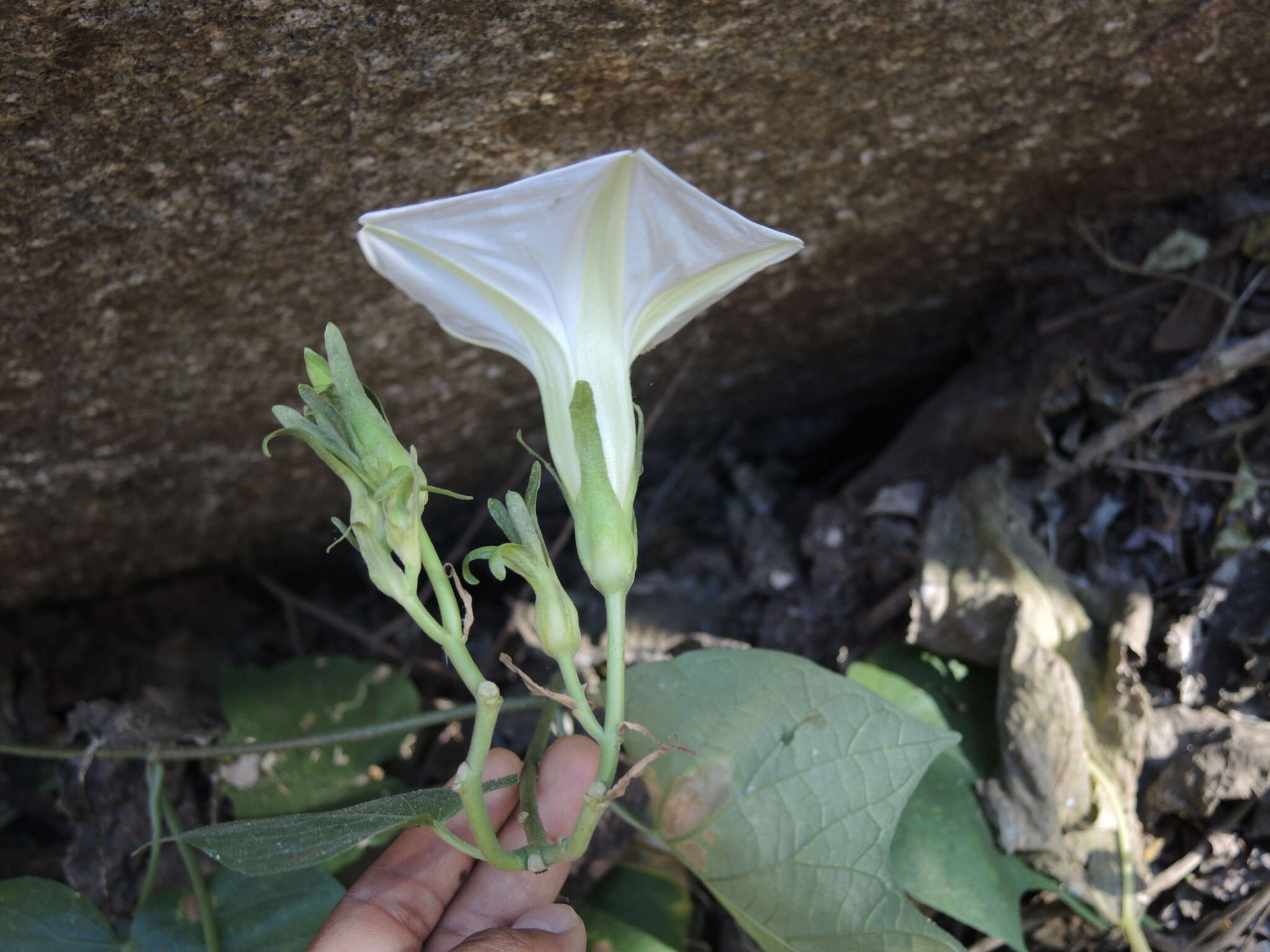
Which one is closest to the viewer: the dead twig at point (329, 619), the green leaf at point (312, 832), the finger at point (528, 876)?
the green leaf at point (312, 832)

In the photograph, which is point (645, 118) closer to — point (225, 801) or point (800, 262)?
point (800, 262)

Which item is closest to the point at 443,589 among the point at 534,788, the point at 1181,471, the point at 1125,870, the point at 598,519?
the point at 598,519

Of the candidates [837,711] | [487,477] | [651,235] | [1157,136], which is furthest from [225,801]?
[1157,136]

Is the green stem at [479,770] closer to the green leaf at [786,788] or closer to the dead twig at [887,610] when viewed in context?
the green leaf at [786,788]

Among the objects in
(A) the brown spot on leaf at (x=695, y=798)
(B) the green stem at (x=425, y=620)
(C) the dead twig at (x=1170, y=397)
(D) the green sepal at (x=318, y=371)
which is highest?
(D) the green sepal at (x=318, y=371)

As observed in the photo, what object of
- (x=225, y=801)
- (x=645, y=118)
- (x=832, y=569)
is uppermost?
(x=645, y=118)

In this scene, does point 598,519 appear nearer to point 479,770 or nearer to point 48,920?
point 479,770

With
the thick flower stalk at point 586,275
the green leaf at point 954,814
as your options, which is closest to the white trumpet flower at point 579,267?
the thick flower stalk at point 586,275
